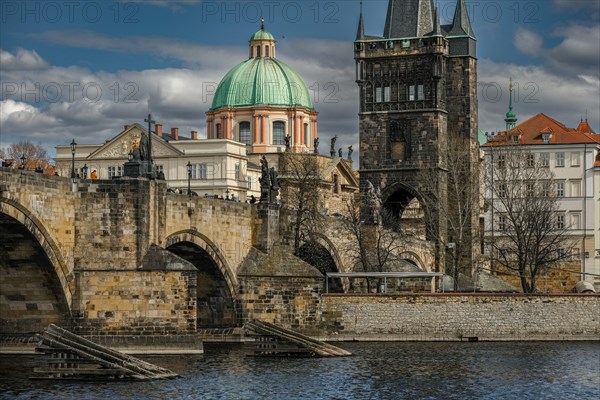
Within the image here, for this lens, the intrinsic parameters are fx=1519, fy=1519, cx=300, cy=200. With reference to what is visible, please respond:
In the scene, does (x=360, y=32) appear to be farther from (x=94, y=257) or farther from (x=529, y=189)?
(x=94, y=257)

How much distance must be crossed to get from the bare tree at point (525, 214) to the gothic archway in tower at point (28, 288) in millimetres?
33101

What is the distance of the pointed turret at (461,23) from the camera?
97.9m

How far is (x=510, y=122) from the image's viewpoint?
14625cm

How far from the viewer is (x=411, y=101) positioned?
9538 cm

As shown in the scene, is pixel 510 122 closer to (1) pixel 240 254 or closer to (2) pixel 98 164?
(2) pixel 98 164

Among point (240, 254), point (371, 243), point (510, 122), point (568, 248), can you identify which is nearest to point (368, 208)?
point (371, 243)

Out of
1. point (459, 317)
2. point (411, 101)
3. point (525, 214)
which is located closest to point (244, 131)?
point (411, 101)

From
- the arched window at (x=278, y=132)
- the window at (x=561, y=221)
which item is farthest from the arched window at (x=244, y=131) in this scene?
the window at (x=561, y=221)

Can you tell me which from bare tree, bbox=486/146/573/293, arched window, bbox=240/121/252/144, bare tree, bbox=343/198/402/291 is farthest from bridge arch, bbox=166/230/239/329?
arched window, bbox=240/121/252/144

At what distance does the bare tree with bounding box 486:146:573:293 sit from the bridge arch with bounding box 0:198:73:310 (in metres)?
33.0

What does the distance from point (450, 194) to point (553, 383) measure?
47603 mm

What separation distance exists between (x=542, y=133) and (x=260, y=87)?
103ft

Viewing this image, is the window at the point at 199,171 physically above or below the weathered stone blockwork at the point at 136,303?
above

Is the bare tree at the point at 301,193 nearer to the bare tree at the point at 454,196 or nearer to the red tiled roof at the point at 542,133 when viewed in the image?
the bare tree at the point at 454,196
